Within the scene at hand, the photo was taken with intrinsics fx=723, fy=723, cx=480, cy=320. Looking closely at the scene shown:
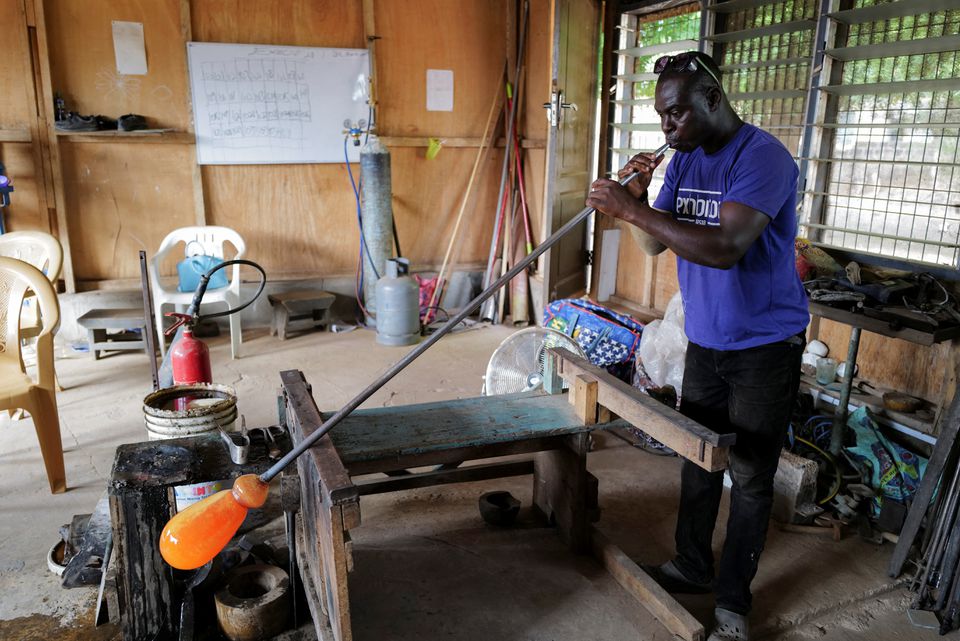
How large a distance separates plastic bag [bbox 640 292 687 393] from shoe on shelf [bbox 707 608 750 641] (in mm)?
1523

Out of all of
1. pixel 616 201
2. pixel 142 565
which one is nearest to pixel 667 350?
pixel 616 201

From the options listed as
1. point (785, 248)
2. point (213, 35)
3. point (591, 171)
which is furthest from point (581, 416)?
point (213, 35)

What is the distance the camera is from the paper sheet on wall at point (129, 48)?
521 cm

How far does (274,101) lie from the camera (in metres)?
5.61

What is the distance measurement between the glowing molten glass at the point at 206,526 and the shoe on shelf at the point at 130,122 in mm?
4359

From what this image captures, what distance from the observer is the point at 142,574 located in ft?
6.75

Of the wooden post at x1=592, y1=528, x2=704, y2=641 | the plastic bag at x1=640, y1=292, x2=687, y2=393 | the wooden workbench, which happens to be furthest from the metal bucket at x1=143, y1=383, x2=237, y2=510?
the plastic bag at x1=640, y1=292, x2=687, y2=393

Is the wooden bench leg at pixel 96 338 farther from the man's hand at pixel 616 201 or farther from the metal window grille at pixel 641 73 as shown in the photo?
the man's hand at pixel 616 201

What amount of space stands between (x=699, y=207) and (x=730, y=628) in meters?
1.32

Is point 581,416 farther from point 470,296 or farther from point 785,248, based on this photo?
point 470,296

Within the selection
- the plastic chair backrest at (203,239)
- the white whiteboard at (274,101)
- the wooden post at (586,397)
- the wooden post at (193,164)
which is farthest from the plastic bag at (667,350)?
the wooden post at (193,164)

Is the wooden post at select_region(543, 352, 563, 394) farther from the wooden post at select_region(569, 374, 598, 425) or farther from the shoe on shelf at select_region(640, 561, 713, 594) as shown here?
the shoe on shelf at select_region(640, 561, 713, 594)

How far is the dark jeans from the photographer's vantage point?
2.15m

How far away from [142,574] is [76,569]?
59cm
